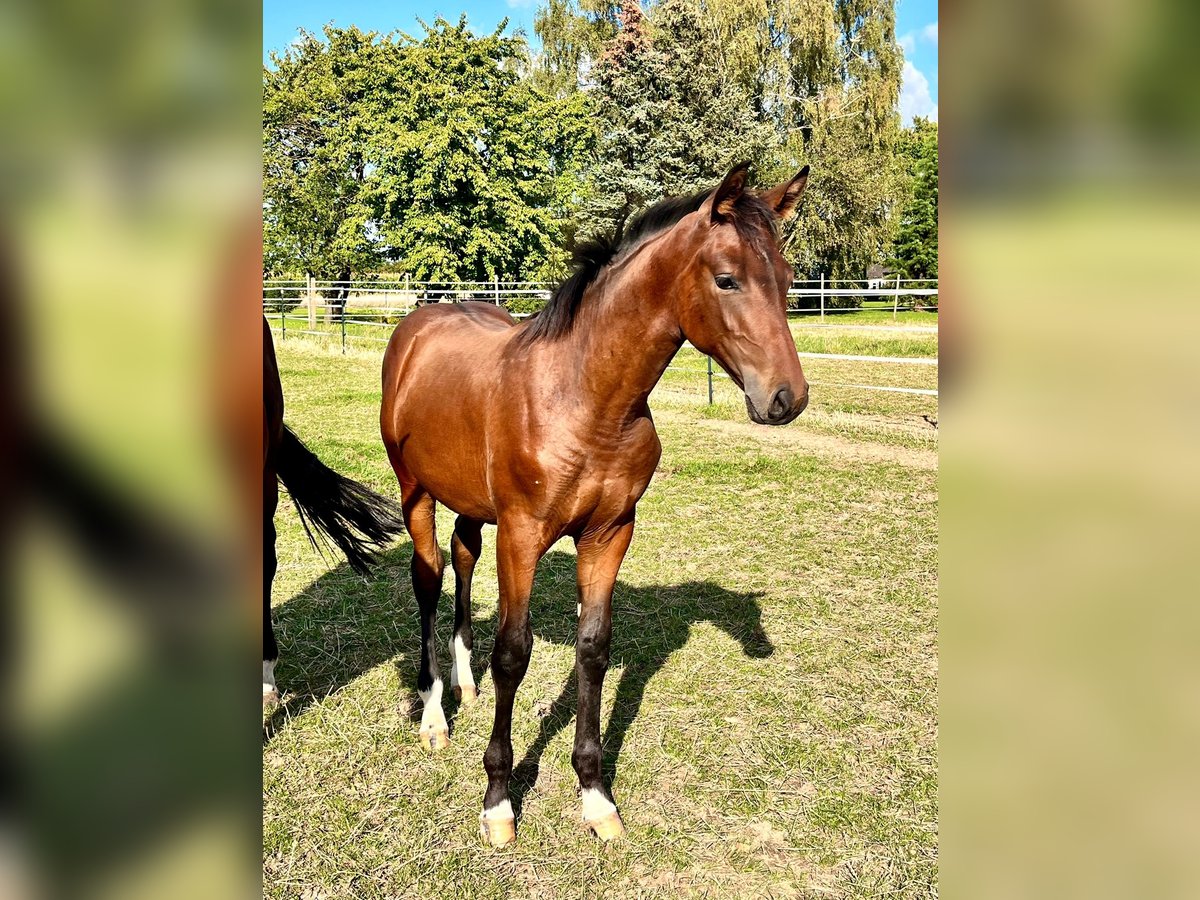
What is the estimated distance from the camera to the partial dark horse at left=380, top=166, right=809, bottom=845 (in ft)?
7.39

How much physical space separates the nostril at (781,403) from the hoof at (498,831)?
1.70m

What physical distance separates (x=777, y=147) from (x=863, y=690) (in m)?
22.3

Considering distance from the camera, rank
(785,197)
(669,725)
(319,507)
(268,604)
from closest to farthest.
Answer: (785,197) < (669,725) < (268,604) < (319,507)

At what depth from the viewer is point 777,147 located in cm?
2297

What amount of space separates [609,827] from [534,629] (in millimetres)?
1649

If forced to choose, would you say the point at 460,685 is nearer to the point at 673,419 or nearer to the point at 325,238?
the point at 673,419

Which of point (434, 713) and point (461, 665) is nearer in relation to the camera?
point (434, 713)

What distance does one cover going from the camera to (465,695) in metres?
3.61

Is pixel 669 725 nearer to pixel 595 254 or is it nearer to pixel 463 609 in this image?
pixel 463 609

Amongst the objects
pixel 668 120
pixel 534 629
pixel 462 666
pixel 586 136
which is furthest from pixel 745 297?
pixel 586 136

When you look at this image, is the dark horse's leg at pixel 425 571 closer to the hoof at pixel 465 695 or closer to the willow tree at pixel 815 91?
the hoof at pixel 465 695

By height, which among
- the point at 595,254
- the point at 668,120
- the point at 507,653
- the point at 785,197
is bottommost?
the point at 507,653
